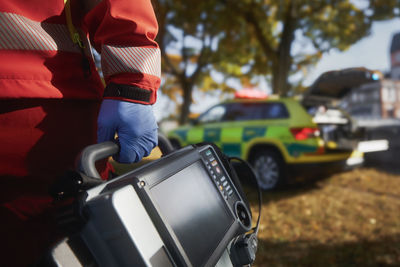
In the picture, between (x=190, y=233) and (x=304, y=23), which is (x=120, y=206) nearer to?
(x=190, y=233)

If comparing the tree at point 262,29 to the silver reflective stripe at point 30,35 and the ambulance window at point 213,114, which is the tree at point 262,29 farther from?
the silver reflective stripe at point 30,35

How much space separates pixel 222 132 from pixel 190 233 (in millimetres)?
4924

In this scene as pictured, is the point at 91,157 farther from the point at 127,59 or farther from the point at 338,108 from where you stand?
the point at 338,108

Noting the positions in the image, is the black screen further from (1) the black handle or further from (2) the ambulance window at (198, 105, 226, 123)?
(2) the ambulance window at (198, 105, 226, 123)

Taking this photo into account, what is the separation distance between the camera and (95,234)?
67 cm

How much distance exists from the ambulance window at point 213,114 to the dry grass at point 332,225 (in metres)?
1.73

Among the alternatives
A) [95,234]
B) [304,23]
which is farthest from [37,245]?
[304,23]

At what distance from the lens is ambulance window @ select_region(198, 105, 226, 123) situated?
5999 millimetres

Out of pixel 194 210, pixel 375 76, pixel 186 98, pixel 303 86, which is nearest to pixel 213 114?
pixel 375 76

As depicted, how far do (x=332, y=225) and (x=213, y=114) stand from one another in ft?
10.4

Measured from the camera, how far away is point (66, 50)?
1.04 meters

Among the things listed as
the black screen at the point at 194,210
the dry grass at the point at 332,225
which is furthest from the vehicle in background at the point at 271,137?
the black screen at the point at 194,210

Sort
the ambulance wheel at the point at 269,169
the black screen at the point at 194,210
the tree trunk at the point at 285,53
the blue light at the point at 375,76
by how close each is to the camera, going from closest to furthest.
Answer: the black screen at the point at 194,210
the blue light at the point at 375,76
the ambulance wheel at the point at 269,169
the tree trunk at the point at 285,53

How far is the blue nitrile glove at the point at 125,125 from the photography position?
3.14 ft
